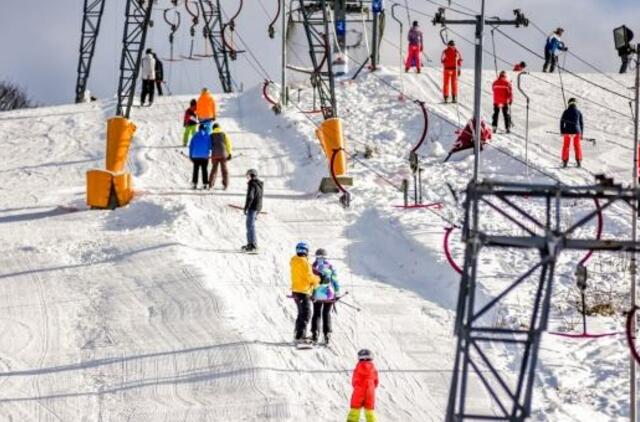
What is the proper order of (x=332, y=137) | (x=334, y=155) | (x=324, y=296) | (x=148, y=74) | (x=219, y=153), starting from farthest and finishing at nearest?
(x=148, y=74) → (x=332, y=137) → (x=334, y=155) → (x=219, y=153) → (x=324, y=296)

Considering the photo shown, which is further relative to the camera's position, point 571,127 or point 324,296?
point 571,127

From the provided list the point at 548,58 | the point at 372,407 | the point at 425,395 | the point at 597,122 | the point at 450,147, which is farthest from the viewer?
the point at 548,58

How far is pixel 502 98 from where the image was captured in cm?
3362

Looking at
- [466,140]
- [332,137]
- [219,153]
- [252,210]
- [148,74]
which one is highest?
[148,74]

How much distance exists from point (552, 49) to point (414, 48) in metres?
4.07

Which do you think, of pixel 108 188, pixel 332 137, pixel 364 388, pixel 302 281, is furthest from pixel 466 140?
pixel 364 388

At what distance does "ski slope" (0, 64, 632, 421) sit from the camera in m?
19.9

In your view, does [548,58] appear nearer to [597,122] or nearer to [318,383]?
[597,122]

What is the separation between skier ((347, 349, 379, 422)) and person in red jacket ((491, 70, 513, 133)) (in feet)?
52.6

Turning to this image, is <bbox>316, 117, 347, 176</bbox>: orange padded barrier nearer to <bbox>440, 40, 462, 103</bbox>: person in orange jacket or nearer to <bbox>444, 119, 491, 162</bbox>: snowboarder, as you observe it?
<bbox>444, 119, 491, 162</bbox>: snowboarder

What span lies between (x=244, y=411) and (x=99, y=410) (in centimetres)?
184

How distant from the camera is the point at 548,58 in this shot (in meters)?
42.3

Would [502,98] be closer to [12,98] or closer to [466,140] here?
[466,140]

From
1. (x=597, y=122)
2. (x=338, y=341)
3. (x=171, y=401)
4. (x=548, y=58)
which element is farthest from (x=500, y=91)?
(x=171, y=401)
